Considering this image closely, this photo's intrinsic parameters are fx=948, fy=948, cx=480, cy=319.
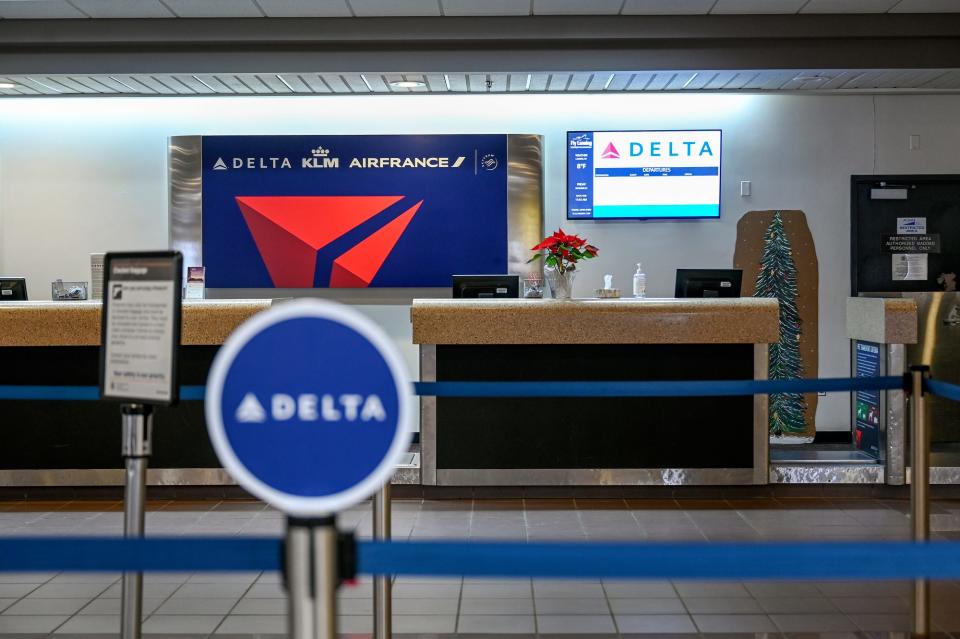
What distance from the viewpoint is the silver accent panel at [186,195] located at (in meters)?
7.84

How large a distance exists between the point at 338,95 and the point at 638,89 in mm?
2425

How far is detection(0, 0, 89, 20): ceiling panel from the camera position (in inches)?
239

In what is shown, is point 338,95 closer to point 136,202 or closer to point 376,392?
point 136,202

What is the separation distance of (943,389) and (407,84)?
5.16m

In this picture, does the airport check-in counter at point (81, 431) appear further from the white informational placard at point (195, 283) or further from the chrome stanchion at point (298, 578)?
the chrome stanchion at point (298, 578)

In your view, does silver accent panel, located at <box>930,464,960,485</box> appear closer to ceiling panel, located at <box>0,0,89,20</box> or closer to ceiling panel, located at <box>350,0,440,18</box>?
ceiling panel, located at <box>350,0,440,18</box>

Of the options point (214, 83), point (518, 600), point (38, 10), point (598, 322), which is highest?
point (38, 10)

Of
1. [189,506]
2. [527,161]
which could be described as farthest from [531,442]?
[527,161]

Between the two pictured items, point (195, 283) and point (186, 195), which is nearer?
point (195, 283)

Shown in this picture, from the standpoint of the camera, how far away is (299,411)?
48.3 inches

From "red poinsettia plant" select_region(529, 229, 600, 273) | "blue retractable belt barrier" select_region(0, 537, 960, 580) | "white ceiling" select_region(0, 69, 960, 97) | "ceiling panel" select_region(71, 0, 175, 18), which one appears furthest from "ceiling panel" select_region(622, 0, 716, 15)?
"blue retractable belt barrier" select_region(0, 537, 960, 580)

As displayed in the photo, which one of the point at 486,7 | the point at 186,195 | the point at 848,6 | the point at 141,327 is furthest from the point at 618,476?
the point at 186,195

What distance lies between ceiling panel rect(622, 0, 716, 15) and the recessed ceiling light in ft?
5.45

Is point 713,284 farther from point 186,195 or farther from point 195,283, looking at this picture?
point 186,195
